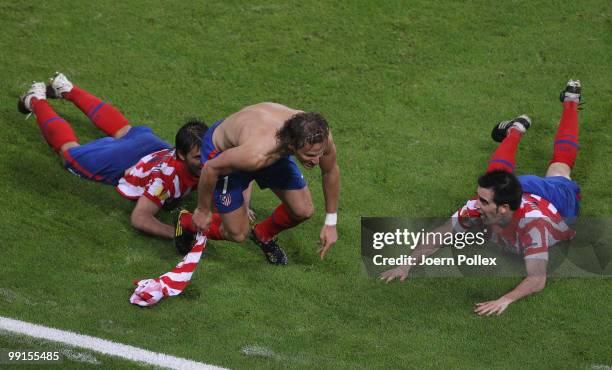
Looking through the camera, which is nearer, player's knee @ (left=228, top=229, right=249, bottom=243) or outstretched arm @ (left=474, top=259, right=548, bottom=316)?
outstretched arm @ (left=474, top=259, right=548, bottom=316)

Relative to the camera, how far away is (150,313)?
7.30 meters

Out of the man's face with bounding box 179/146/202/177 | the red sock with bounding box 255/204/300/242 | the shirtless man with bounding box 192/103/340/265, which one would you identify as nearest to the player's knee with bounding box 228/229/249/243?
the shirtless man with bounding box 192/103/340/265

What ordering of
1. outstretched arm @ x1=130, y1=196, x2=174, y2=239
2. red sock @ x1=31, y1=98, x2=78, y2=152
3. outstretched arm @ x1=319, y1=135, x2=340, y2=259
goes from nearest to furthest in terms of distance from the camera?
outstretched arm @ x1=319, y1=135, x2=340, y2=259 → outstretched arm @ x1=130, y1=196, x2=174, y2=239 → red sock @ x1=31, y1=98, x2=78, y2=152

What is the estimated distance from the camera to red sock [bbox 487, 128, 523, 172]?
8812mm

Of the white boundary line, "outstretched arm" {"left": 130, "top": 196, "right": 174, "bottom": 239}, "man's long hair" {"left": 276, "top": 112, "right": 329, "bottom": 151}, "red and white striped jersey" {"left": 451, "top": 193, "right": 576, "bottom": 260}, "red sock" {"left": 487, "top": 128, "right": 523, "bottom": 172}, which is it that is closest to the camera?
the white boundary line

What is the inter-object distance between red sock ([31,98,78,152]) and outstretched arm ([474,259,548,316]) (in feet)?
12.8

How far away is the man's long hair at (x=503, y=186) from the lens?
25.0 feet

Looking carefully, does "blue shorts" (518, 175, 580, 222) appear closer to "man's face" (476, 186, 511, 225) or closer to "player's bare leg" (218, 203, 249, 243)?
"man's face" (476, 186, 511, 225)

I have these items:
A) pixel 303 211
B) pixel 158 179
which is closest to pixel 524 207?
pixel 303 211

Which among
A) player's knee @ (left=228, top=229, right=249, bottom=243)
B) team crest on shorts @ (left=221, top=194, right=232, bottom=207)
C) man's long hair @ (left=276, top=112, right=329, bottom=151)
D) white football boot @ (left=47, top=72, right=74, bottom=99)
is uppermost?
white football boot @ (left=47, top=72, right=74, bottom=99)

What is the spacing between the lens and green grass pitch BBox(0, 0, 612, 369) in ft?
23.4

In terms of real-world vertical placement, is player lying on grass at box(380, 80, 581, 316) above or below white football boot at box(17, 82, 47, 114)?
below

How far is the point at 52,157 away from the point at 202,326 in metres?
2.87

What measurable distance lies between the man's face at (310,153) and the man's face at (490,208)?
56.1 inches
